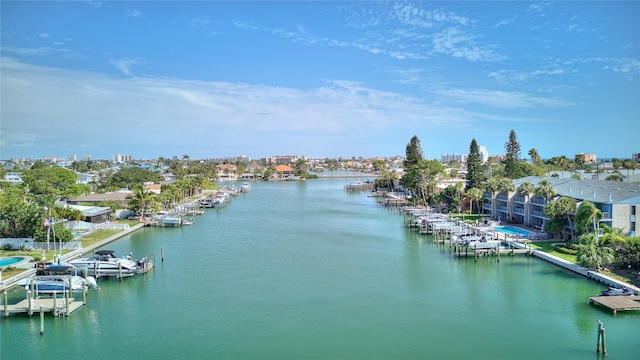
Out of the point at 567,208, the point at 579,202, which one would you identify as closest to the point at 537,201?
the point at 579,202

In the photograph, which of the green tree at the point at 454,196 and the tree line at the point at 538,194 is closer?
the tree line at the point at 538,194

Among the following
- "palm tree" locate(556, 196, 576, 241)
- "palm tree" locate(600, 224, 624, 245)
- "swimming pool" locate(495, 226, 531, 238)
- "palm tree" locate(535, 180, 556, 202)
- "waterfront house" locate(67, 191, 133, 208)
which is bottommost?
"swimming pool" locate(495, 226, 531, 238)

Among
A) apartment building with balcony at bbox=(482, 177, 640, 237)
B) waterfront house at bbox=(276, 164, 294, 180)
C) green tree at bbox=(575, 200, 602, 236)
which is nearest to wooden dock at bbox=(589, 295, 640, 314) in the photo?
green tree at bbox=(575, 200, 602, 236)

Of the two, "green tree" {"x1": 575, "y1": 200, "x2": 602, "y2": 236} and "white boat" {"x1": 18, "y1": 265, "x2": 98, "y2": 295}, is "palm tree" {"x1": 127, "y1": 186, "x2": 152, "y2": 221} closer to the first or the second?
"white boat" {"x1": 18, "y1": 265, "x2": 98, "y2": 295}

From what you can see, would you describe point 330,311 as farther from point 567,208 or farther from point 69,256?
point 567,208

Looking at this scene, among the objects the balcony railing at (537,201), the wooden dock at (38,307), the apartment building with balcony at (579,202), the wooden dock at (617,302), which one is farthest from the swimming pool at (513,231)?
the wooden dock at (38,307)

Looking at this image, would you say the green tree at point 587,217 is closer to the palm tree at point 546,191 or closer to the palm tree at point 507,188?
the palm tree at point 546,191
